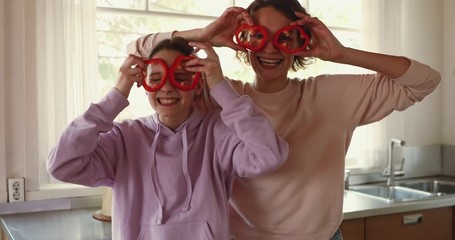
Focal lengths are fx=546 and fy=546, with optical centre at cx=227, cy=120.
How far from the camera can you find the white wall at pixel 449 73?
3.30 m

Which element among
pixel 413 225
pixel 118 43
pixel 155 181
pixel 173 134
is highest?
pixel 118 43

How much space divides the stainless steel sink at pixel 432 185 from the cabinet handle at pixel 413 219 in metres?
0.56

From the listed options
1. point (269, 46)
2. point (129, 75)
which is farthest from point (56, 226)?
point (269, 46)

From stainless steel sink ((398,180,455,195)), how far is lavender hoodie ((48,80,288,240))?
2129 mm

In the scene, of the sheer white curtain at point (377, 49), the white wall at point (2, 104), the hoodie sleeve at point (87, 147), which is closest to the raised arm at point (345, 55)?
the hoodie sleeve at point (87, 147)

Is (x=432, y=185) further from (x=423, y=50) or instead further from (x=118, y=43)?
(x=118, y=43)

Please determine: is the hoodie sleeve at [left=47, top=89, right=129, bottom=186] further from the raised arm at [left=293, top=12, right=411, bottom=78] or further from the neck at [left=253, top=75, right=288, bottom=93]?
the raised arm at [left=293, top=12, right=411, bottom=78]

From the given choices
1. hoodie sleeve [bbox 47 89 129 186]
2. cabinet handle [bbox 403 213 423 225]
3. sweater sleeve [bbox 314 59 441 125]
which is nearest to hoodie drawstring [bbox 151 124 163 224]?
hoodie sleeve [bbox 47 89 129 186]

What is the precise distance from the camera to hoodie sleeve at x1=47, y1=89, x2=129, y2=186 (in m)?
1.13

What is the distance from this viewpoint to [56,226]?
211 cm

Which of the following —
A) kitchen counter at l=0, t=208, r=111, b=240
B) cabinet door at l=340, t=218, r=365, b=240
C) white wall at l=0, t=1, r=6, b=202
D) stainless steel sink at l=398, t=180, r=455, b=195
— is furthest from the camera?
stainless steel sink at l=398, t=180, r=455, b=195

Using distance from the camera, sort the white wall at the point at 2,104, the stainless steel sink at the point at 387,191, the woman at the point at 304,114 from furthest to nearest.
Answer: the stainless steel sink at the point at 387,191
the white wall at the point at 2,104
the woman at the point at 304,114

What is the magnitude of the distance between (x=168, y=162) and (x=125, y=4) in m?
1.42

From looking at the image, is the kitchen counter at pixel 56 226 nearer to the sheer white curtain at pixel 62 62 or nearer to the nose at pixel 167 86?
the sheer white curtain at pixel 62 62
